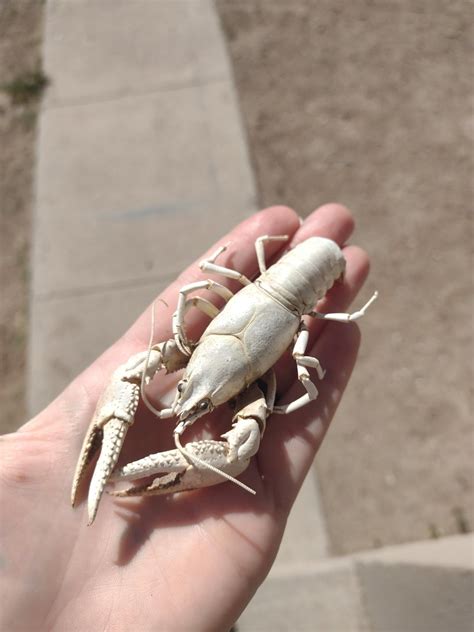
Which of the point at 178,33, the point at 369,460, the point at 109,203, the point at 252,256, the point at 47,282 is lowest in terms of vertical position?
the point at 369,460

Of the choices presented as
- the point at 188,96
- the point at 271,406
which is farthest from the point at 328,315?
the point at 188,96

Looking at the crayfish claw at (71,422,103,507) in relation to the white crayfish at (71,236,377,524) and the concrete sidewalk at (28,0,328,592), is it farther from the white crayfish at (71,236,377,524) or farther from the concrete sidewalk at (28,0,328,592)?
the concrete sidewalk at (28,0,328,592)

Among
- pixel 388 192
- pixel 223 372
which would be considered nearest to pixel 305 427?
pixel 223 372

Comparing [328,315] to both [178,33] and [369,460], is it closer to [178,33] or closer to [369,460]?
[369,460]

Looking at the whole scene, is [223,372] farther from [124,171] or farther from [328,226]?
[124,171]

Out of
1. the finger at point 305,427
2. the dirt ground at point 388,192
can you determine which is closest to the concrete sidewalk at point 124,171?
the dirt ground at point 388,192

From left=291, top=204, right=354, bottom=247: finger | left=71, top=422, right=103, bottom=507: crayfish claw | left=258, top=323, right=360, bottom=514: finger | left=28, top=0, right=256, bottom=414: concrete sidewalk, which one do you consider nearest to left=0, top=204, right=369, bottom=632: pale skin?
left=258, top=323, right=360, bottom=514: finger
